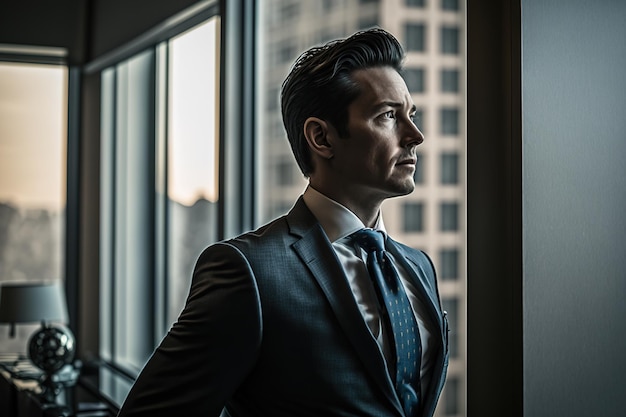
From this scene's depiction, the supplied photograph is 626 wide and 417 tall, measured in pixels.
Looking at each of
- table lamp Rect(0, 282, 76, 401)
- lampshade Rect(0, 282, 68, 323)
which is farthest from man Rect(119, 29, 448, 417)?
lampshade Rect(0, 282, 68, 323)

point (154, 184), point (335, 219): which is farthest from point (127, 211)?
point (335, 219)

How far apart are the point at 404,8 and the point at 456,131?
0.42 meters

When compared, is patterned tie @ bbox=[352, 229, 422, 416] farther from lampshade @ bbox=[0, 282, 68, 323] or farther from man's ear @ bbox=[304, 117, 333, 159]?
lampshade @ bbox=[0, 282, 68, 323]

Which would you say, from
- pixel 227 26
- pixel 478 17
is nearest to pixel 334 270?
pixel 478 17

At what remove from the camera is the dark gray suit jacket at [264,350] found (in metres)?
1.30

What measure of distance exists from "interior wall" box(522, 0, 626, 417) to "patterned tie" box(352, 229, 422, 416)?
657 mm

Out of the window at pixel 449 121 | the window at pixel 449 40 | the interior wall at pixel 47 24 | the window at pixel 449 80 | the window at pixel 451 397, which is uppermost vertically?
the interior wall at pixel 47 24

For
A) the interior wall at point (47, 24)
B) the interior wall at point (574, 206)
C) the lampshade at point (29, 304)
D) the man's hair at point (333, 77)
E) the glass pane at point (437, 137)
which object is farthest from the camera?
the interior wall at point (47, 24)

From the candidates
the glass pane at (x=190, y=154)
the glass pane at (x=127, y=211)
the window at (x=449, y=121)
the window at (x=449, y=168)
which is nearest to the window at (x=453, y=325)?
the window at (x=449, y=168)

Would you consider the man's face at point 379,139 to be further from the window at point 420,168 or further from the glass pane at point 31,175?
the glass pane at point 31,175

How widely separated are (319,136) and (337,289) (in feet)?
0.83

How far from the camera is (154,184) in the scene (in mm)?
4539

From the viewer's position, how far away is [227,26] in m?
3.36

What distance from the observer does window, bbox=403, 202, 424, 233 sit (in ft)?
8.15
